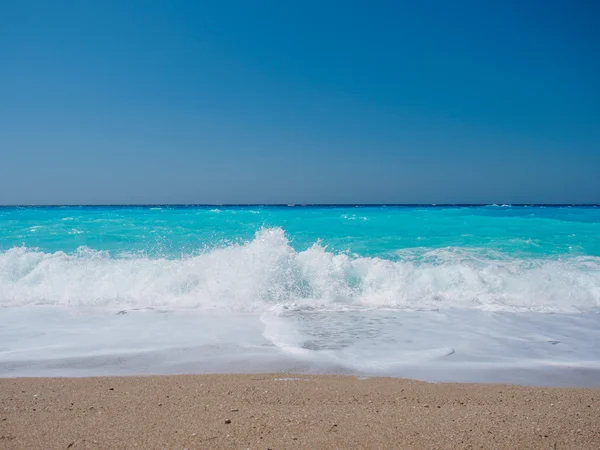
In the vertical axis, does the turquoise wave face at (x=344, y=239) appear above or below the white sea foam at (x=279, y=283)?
above

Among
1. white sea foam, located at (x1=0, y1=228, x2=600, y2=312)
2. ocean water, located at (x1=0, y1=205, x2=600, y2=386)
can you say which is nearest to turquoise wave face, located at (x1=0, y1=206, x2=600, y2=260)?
ocean water, located at (x1=0, y1=205, x2=600, y2=386)

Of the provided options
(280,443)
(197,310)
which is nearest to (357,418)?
(280,443)

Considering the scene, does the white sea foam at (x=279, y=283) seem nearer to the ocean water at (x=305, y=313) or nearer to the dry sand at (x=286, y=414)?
the ocean water at (x=305, y=313)

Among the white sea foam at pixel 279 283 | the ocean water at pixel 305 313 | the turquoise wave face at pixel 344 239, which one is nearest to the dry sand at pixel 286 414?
the ocean water at pixel 305 313

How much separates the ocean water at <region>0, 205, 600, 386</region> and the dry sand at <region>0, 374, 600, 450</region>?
524 millimetres

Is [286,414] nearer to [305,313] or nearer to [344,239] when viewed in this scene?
[305,313]

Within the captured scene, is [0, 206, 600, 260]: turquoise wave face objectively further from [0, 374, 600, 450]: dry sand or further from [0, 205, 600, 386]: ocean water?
[0, 374, 600, 450]: dry sand

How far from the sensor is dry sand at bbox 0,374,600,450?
2459 mm

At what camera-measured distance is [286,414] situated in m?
2.85

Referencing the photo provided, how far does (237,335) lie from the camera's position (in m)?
5.53

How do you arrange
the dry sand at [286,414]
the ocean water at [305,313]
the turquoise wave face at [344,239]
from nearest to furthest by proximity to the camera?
the dry sand at [286,414] → the ocean water at [305,313] → the turquoise wave face at [344,239]

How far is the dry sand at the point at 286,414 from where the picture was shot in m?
2.46

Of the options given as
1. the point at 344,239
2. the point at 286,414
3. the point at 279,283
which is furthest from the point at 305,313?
the point at 344,239

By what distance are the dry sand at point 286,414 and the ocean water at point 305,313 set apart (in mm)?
524
